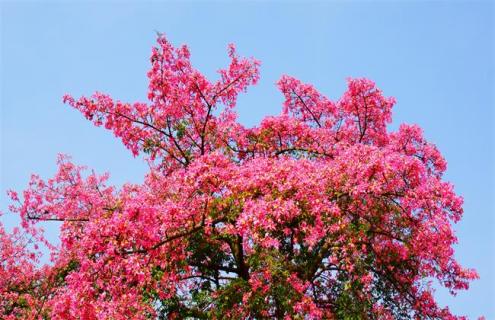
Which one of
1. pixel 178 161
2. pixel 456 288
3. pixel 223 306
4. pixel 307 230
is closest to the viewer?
pixel 307 230

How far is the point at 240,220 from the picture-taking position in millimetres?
10703

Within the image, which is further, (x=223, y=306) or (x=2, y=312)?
(x=2, y=312)

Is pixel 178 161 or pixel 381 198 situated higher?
pixel 178 161

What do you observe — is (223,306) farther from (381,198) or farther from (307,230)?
(381,198)

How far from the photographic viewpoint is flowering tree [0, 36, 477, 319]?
11070 millimetres

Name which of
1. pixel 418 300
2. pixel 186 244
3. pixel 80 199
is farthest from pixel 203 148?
A: pixel 418 300

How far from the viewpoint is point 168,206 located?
1144cm

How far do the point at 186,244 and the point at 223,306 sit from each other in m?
1.46

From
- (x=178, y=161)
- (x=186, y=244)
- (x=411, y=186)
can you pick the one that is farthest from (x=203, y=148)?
(x=411, y=186)

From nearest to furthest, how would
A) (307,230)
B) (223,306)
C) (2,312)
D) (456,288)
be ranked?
1. (307,230)
2. (223,306)
3. (456,288)
4. (2,312)

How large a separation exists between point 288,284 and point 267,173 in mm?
2202

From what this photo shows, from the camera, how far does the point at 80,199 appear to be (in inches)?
611

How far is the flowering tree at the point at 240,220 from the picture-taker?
11.1 metres

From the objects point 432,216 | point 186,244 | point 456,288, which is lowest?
point 456,288
